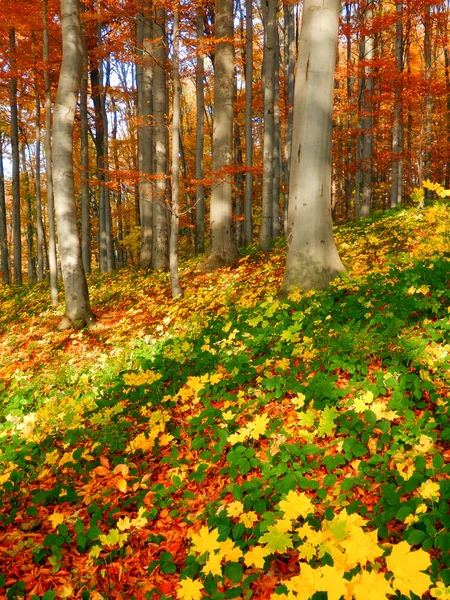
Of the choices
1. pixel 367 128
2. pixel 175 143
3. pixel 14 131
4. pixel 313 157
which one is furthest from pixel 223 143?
pixel 14 131

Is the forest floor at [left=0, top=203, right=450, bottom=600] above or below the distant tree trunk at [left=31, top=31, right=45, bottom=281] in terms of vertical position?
below

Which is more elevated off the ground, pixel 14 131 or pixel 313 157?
pixel 14 131

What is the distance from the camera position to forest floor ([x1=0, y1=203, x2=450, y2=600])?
6.39ft

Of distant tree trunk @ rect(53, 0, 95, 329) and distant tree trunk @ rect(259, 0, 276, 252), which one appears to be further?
distant tree trunk @ rect(259, 0, 276, 252)

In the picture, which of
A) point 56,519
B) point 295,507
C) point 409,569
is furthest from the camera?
point 56,519

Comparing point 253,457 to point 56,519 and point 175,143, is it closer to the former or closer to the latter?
point 56,519

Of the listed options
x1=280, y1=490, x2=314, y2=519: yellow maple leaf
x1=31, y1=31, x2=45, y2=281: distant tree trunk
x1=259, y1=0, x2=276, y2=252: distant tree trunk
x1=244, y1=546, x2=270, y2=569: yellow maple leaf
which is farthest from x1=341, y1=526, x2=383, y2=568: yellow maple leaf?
x1=31, y1=31, x2=45, y2=281: distant tree trunk

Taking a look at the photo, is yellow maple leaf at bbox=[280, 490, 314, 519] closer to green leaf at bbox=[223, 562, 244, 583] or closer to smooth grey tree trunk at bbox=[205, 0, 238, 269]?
green leaf at bbox=[223, 562, 244, 583]

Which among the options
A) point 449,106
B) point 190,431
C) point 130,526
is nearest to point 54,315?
point 190,431

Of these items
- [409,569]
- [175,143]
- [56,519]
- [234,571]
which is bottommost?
[56,519]

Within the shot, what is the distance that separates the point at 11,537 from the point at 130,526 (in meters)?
0.90

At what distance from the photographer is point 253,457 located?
284cm

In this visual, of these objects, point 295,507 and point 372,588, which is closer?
point 372,588

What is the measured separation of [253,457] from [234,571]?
93 centimetres
